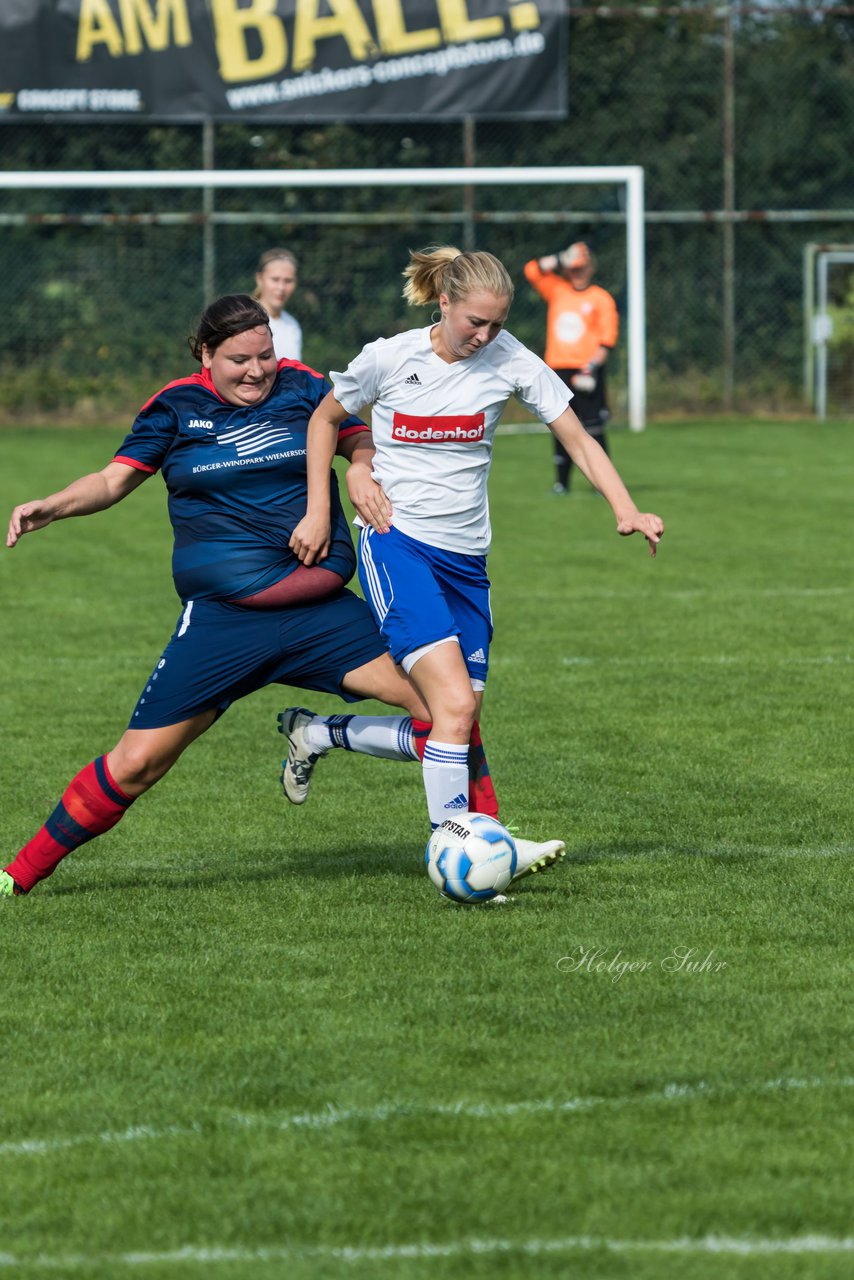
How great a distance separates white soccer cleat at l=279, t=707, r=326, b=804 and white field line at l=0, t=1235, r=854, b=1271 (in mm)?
2986

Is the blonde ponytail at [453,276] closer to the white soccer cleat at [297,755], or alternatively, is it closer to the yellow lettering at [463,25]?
the white soccer cleat at [297,755]

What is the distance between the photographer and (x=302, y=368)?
5816 millimetres

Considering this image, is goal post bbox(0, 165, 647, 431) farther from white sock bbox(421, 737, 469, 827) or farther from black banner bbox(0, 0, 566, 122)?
white sock bbox(421, 737, 469, 827)

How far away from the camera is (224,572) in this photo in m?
5.51

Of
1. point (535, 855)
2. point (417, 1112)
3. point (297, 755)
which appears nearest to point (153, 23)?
point (297, 755)

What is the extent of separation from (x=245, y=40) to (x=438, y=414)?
2097cm

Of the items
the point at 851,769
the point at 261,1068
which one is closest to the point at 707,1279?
the point at 261,1068

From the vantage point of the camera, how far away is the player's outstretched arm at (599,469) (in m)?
5.40

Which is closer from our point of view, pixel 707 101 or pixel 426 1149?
Result: pixel 426 1149

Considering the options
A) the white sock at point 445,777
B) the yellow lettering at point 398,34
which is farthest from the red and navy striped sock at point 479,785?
the yellow lettering at point 398,34

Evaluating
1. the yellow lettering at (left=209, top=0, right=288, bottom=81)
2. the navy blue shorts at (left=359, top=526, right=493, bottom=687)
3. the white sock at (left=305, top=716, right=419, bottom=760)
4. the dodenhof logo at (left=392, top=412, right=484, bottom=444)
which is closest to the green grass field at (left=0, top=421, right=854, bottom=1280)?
the white sock at (left=305, top=716, right=419, bottom=760)

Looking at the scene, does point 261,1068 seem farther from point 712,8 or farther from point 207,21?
point 712,8

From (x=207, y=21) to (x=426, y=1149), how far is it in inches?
923

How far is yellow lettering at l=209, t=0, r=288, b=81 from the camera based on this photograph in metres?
25.0
